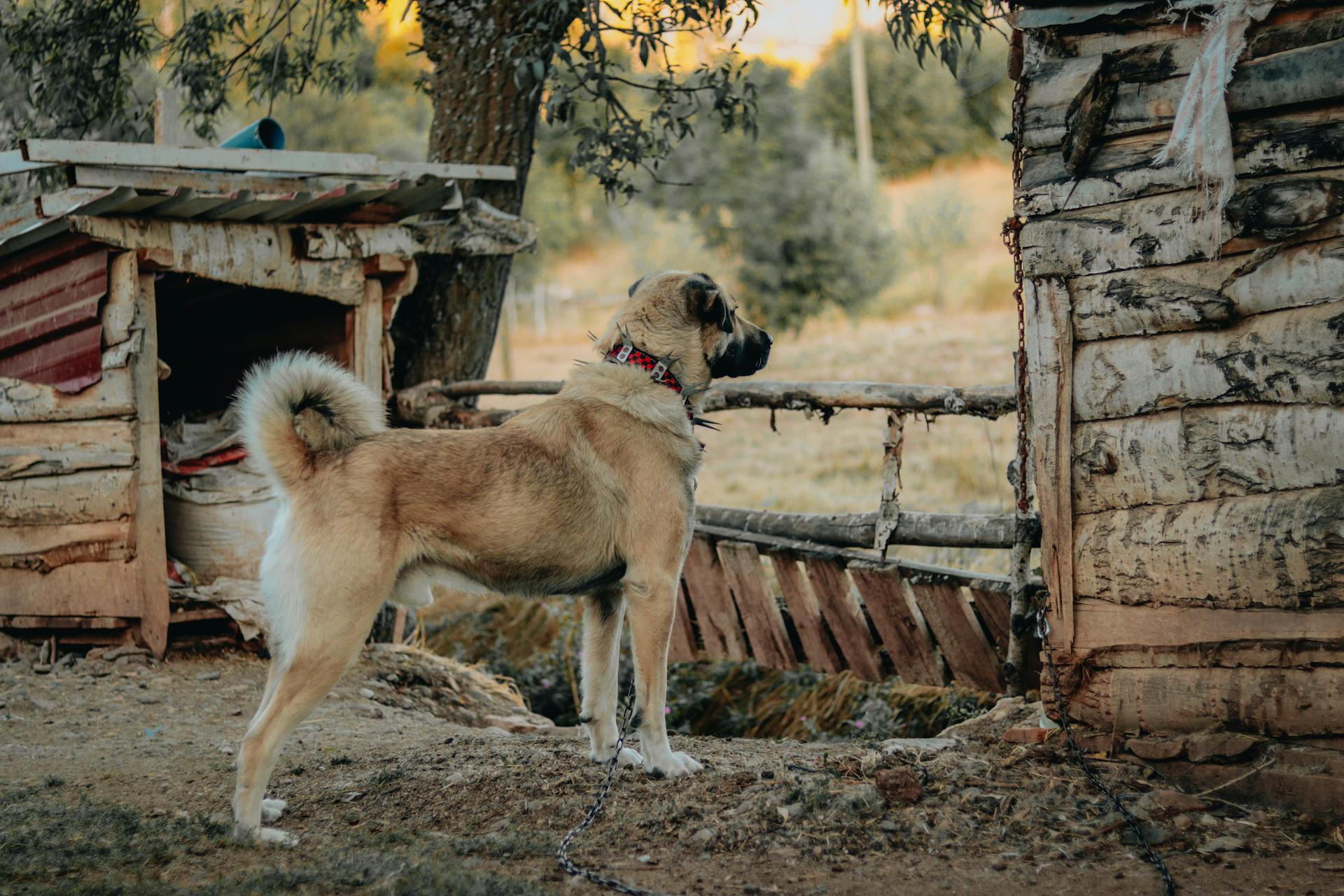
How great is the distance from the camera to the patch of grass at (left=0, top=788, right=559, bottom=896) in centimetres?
314

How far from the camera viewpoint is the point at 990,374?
15359mm

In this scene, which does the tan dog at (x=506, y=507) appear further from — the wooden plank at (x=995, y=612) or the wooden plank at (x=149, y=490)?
the wooden plank at (x=149, y=490)

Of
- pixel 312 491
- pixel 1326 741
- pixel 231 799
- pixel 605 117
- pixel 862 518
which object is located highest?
pixel 605 117

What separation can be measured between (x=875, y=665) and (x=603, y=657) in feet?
6.34

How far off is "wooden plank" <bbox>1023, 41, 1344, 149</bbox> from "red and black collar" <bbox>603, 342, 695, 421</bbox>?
5.31 ft

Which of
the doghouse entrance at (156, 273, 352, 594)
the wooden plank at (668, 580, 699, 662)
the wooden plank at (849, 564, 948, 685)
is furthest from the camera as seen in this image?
the wooden plank at (668, 580, 699, 662)

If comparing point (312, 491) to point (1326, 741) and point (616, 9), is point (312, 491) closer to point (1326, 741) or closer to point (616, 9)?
point (1326, 741)

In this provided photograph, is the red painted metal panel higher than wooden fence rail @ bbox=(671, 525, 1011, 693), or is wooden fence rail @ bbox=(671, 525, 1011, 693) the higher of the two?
the red painted metal panel

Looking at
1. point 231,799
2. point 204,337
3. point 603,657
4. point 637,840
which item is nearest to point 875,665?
point 603,657

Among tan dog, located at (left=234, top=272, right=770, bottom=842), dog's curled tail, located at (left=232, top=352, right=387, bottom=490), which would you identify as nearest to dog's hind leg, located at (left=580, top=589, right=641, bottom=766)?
tan dog, located at (left=234, top=272, right=770, bottom=842)

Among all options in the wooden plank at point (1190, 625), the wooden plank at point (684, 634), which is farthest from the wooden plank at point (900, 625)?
the wooden plank at point (1190, 625)

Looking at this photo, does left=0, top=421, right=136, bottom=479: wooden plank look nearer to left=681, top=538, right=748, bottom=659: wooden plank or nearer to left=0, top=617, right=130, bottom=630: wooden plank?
left=0, top=617, right=130, bottom=630: wooden plank

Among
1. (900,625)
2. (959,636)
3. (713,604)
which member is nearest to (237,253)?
(713,604)

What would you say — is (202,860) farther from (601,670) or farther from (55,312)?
(55,312)
